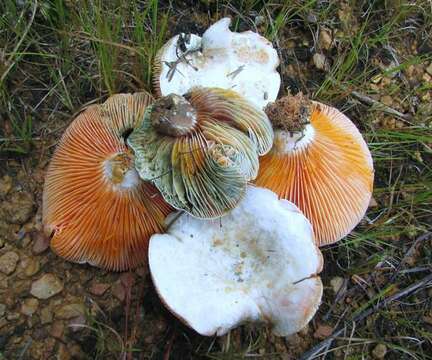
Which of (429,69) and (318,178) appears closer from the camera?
(318,178)

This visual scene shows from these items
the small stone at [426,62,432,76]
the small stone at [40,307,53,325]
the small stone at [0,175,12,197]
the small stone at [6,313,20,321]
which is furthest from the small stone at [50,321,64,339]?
the small stone at [426,62,432,76]

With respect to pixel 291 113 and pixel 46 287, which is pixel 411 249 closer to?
pixel 291 113

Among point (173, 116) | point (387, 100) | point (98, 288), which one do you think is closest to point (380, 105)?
point (387, 100)

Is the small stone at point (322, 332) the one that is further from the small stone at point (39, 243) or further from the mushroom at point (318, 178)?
the small stone at point (39, 243)

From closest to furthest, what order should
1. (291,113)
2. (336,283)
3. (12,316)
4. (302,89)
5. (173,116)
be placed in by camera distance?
1. (173,116)
2. (291,113)
3. (12,316)
4. (336,283)
5. (302,89)

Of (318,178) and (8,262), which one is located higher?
(318,178)

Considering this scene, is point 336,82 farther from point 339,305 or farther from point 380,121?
point 339,305

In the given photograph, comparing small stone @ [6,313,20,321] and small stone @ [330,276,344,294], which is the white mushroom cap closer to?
small stone @ [330,276,344,294]

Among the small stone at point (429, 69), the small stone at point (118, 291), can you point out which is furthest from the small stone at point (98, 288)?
the small stone at point (429, 69)
